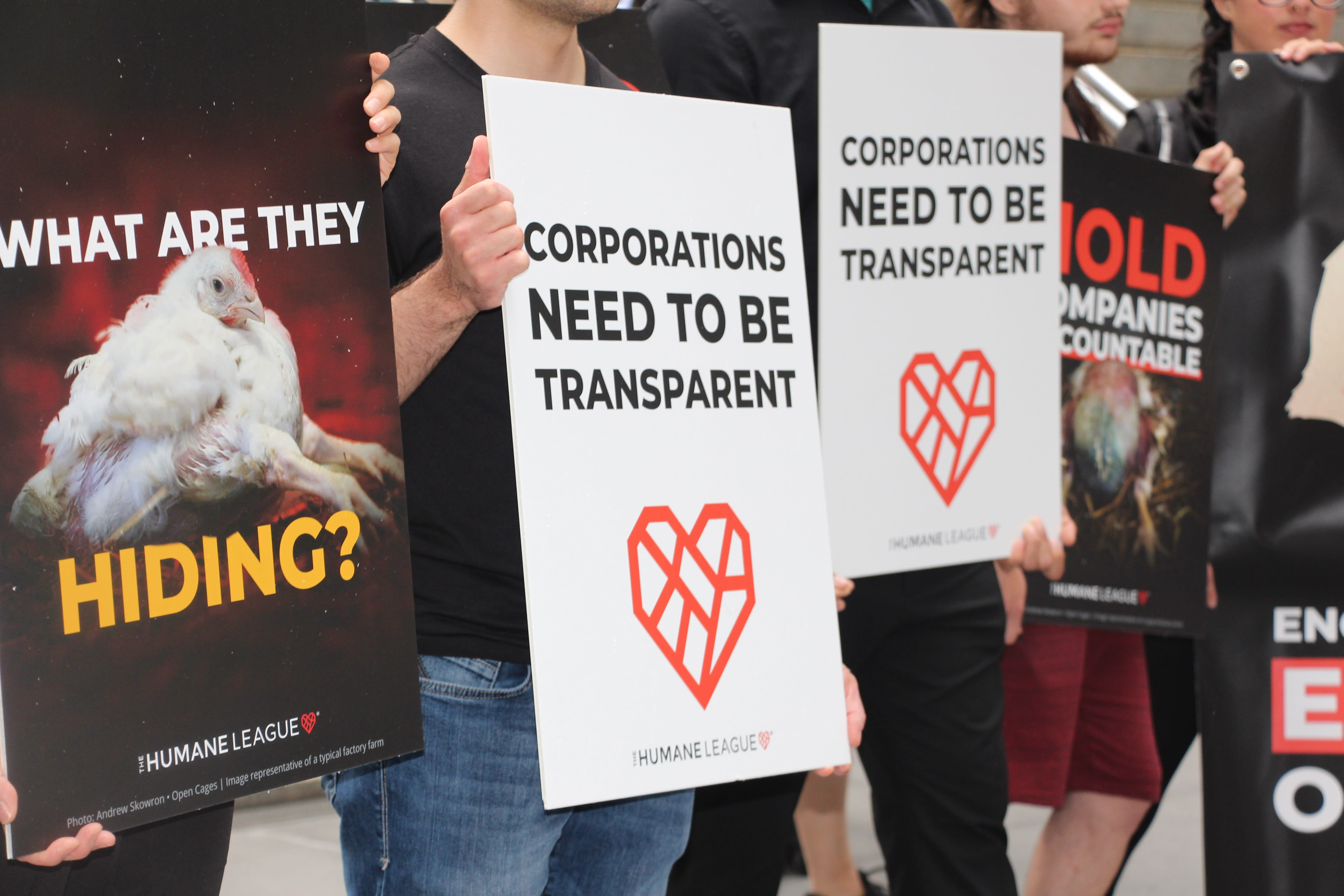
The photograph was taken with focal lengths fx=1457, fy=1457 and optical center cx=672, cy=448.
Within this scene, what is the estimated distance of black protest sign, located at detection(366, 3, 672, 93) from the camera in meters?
1.96

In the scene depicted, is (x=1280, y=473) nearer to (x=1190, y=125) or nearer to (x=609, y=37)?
(x=1190, y=125)

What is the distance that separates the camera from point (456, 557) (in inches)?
59.7

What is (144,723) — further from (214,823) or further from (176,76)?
(176,76)

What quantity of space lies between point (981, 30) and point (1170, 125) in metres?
0.78

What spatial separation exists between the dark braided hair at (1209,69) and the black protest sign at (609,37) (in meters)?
1.10

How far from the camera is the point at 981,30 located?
197 cm

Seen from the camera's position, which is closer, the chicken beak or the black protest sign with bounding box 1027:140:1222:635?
the chicken beak

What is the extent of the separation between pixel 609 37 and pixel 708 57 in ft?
0.50

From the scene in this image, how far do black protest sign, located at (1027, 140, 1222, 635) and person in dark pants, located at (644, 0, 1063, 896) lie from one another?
0.17m

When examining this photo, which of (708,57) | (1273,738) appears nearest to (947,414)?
(708,57)

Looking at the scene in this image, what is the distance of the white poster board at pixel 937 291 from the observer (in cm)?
188

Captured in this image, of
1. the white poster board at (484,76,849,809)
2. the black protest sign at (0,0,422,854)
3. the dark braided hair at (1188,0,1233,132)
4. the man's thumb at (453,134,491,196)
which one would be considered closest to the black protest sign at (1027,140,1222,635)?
the dark braided hair at (1188,0,1233,132)

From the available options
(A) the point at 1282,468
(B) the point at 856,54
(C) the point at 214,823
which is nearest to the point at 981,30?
(B) the point at 856,54

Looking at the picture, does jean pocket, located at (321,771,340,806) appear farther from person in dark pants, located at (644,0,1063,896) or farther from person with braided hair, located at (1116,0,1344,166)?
person with braided hair, located at (1116,0,1344,166)
